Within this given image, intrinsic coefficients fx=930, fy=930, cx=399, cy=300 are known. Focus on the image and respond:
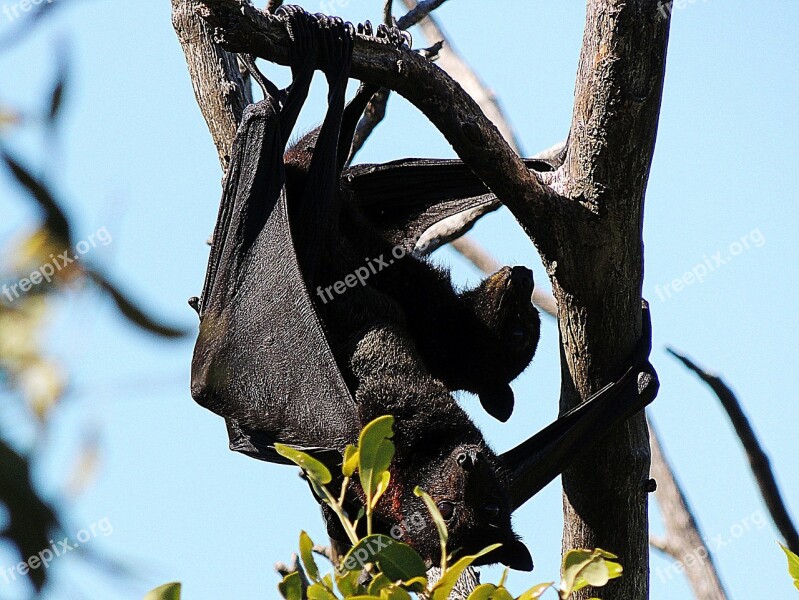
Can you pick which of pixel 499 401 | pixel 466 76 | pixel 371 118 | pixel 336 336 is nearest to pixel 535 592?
pixel 336 336

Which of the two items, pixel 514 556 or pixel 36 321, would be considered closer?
pixel 36 321

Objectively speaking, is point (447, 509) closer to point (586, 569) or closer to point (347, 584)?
point (586, 569)

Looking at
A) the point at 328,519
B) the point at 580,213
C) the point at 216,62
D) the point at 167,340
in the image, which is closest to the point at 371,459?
the point at 167,340

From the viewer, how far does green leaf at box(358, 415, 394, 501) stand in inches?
86.5

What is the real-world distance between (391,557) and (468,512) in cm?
205

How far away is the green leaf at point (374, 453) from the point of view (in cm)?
220

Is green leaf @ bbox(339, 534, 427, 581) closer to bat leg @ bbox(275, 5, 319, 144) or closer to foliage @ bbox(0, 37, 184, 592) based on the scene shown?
foliage @ bbox(0, 37, 184, 592)

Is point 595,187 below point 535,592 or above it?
above

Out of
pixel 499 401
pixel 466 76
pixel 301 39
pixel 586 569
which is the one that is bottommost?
pixel 586 569

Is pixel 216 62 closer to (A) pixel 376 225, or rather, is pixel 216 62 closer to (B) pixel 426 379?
(A) pixel 376 225

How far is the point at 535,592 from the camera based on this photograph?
2.12m

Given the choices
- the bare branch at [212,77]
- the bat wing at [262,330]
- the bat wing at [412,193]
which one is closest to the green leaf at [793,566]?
the bat wing at [262,330]

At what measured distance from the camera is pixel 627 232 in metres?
4.15

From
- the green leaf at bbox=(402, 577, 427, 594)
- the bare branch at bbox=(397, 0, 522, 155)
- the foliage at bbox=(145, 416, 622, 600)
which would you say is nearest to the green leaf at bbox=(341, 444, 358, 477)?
the foliage at bbox=(145, 416, 622, 600)
